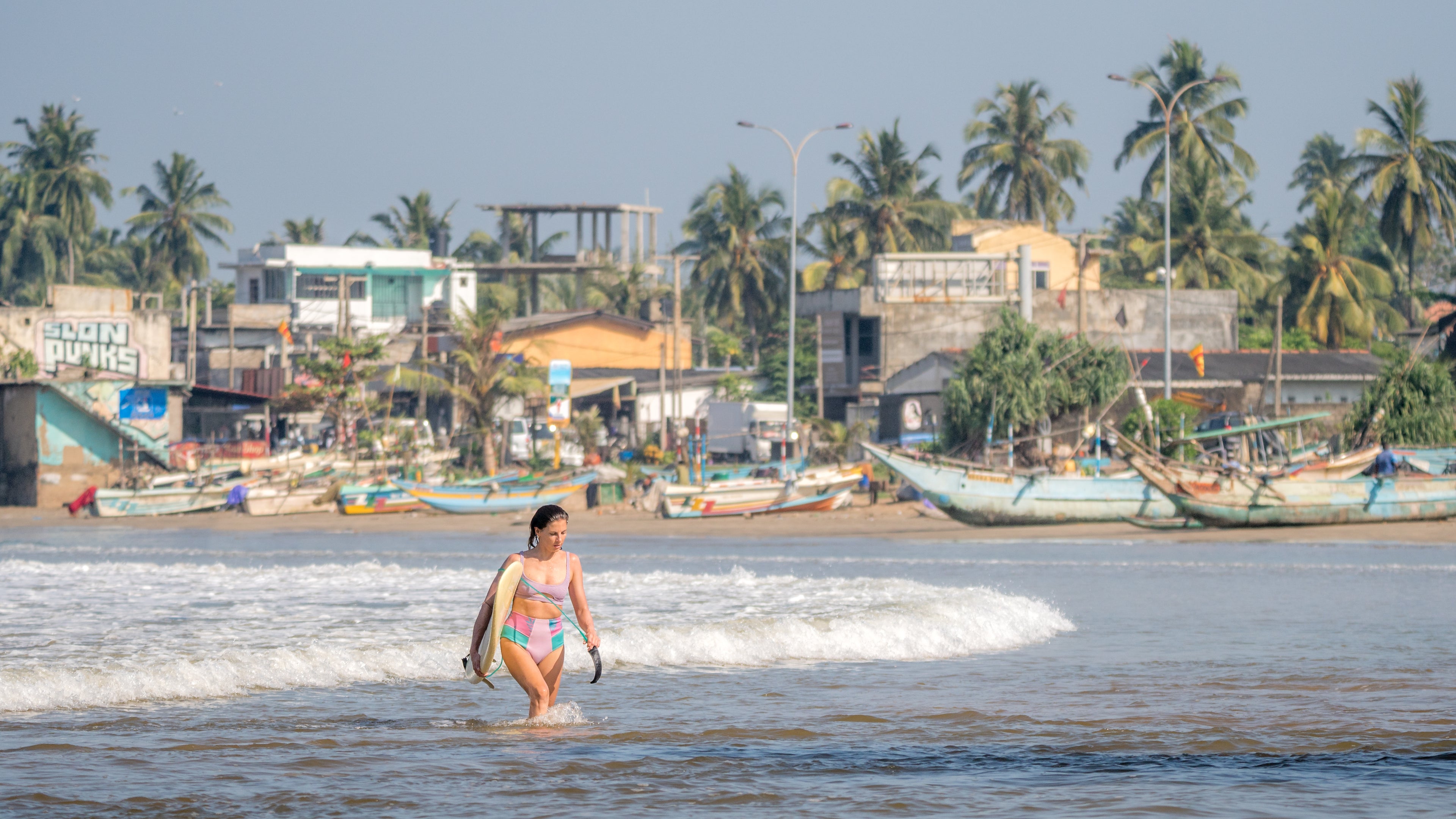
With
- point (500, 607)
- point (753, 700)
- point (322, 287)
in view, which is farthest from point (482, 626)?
point (322, 287)

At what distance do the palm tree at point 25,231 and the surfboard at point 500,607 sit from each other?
8115cm

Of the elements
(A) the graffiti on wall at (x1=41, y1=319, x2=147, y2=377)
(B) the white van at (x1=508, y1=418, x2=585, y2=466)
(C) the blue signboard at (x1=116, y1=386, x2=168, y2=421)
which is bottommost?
(B) the white van at (x1=508, y1=418, x2=585, y2=466)

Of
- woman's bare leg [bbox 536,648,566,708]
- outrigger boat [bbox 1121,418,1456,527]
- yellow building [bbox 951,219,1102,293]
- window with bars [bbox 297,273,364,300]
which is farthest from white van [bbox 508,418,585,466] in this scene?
woman's bare leg [bbox 536,648,566,708]

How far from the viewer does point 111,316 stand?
46250 millimetres

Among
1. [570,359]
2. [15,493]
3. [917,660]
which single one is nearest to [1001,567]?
[917,660]

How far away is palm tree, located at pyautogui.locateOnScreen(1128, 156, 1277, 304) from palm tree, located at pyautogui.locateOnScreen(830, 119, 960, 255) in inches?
423

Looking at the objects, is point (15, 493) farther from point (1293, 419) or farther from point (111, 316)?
point (1293, 419)

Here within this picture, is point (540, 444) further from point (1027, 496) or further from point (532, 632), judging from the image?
Answer: point (532, 632)

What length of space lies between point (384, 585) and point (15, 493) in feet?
93.9

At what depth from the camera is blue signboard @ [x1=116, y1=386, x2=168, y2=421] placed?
141 feet

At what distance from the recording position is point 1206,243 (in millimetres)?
58125

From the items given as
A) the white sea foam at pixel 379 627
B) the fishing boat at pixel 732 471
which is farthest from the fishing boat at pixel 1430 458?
the white sea foam at pixel 379 627

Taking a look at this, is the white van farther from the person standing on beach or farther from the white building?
the person standing on beach

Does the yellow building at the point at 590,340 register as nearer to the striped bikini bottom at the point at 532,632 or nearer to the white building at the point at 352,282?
the white building at the point at 352,282
